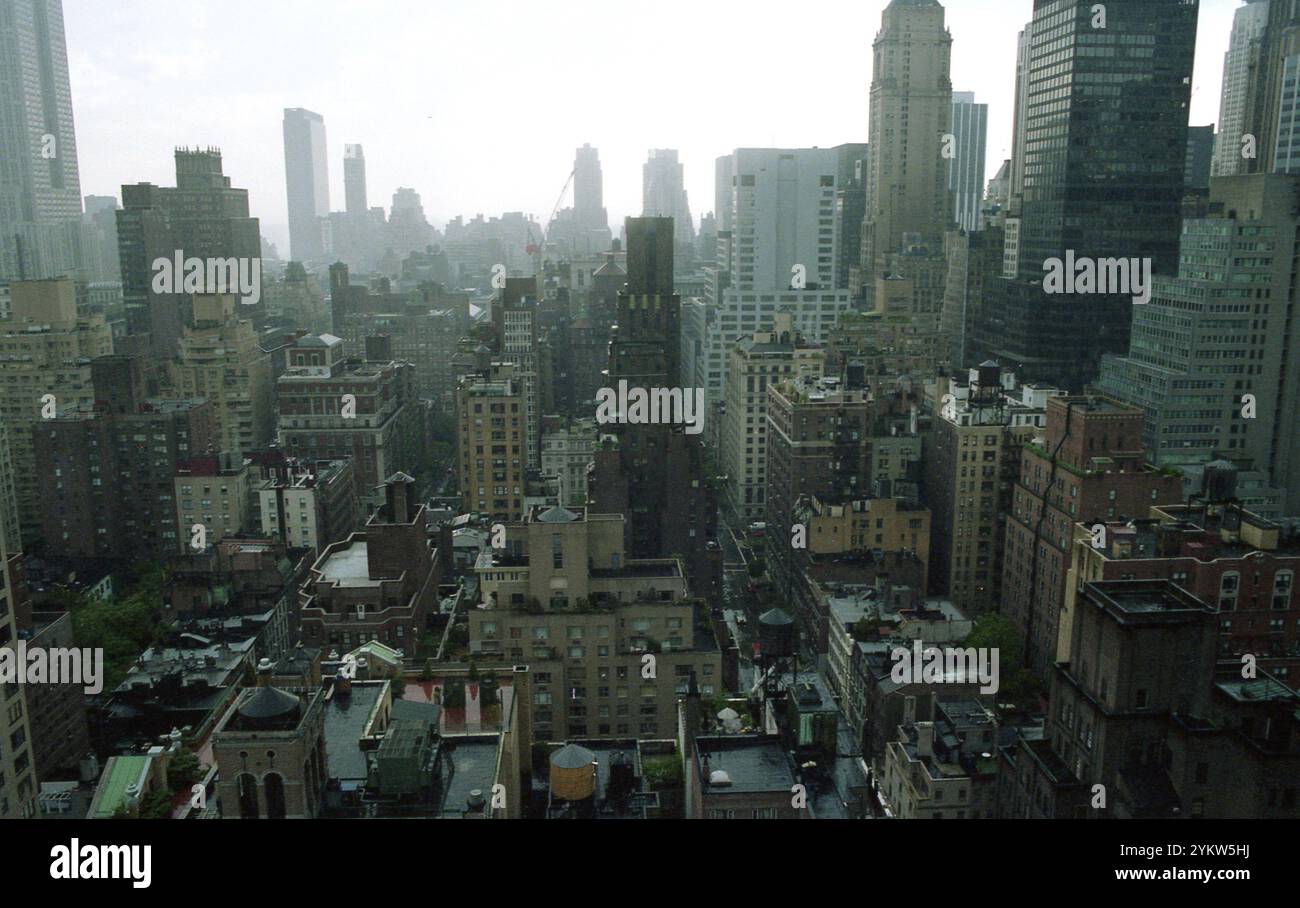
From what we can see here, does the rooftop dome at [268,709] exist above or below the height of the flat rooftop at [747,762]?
above

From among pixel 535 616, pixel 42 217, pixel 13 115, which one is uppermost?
pixel 13 115

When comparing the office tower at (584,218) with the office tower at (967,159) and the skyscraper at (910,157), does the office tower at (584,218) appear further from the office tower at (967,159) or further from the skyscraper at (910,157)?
the office tower at (967,159)

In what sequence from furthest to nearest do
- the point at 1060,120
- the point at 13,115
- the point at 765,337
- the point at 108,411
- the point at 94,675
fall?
the point at 765,337 < the point at 1060,120 < the point at 108,411 < the point at 94,675 < the point at 13,115

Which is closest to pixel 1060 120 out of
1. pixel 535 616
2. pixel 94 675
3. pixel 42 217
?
pixel 535 616

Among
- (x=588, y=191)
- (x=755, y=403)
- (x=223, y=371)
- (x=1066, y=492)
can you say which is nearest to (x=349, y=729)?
(x=1066, y=492)

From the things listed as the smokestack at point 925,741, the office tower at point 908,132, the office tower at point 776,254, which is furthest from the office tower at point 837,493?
the office tower at point 908,132

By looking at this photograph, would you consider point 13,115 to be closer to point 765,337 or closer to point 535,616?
point 535,616
